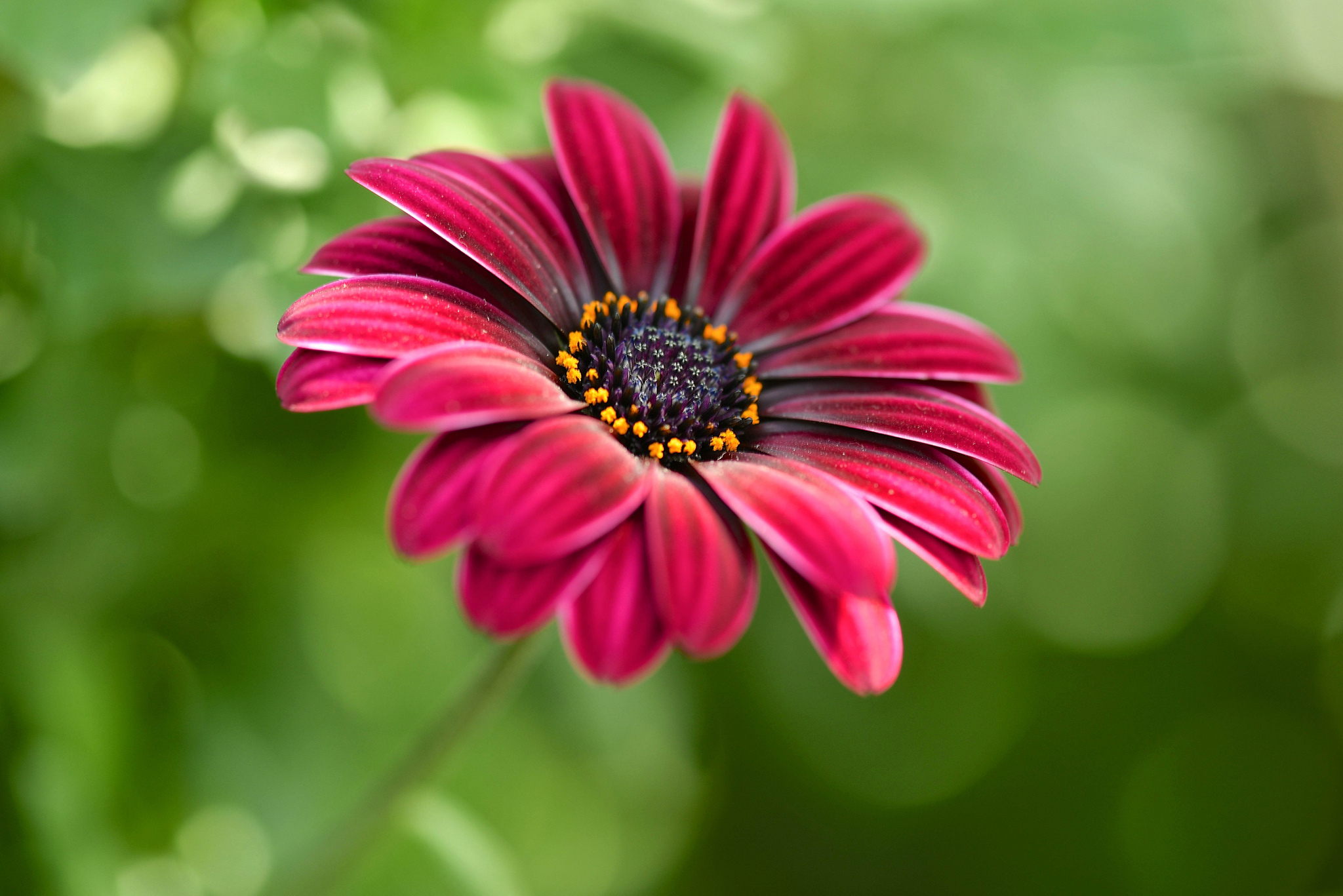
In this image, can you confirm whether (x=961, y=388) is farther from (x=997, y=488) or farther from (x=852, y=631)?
(x=852, y=631)

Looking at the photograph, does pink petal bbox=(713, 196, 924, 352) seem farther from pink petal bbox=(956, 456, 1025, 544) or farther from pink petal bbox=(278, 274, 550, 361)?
pink petal bbox=(278, 274, 550, 361)

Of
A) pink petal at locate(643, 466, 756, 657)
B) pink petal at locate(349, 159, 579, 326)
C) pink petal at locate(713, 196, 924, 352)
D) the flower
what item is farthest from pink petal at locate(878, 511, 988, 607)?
pink petal at locate(349, 159, 579, 326)

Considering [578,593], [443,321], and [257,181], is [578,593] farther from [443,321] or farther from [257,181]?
[257,181]

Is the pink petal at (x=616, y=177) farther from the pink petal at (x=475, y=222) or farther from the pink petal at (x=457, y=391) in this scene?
the pink petal at (x=457, y=391)

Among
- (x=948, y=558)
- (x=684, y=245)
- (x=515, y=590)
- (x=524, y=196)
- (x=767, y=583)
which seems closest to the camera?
(x=515, y=590)

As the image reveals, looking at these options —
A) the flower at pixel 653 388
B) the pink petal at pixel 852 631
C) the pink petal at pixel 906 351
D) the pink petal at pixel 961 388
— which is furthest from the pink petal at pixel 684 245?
the pink petal at pixel 852 631

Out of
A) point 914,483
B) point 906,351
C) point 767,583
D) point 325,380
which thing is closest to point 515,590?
point 325,380

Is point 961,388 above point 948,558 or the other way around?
above
